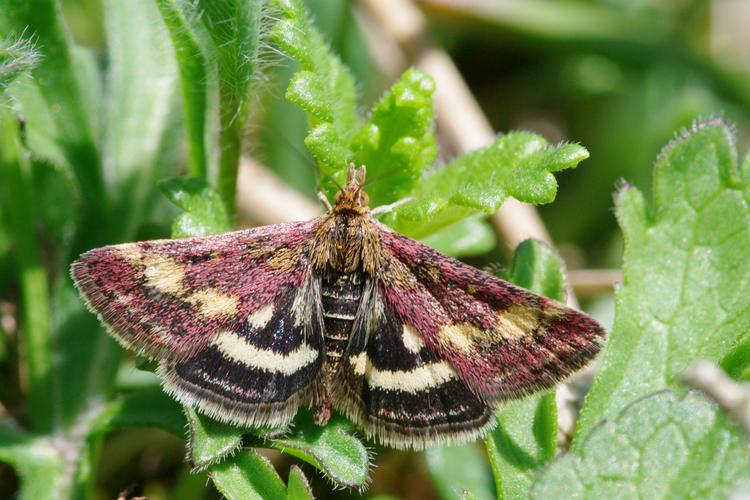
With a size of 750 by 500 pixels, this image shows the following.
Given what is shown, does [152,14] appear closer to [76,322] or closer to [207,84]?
[207,84]

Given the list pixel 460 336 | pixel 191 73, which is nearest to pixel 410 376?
pixel 460 336

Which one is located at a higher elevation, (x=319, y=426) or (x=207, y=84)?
Result: (x=207, y=84)

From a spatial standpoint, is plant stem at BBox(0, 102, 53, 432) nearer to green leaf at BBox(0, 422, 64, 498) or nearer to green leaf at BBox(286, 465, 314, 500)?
green leaf at BBox(0, 422, 64, 498)

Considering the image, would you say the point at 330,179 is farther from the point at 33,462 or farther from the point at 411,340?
the point at 33,462

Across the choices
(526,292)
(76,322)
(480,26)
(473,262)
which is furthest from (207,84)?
(480,26)

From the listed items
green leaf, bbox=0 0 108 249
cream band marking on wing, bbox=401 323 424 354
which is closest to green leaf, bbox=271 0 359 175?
cream band marking on wing, bbox=401 323 424 354

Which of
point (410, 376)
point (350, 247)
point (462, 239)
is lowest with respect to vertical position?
point (410, 376)
